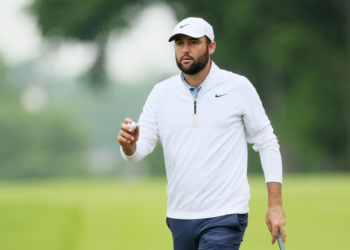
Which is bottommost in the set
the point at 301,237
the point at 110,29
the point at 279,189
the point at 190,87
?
the point at 301,237

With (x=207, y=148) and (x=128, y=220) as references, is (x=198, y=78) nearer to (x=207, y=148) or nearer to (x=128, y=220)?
(x=207, y=148)

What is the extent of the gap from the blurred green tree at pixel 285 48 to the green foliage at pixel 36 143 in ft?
52.2

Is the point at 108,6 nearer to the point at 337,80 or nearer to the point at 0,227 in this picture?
the point at 337,80

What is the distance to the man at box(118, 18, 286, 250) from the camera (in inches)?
167

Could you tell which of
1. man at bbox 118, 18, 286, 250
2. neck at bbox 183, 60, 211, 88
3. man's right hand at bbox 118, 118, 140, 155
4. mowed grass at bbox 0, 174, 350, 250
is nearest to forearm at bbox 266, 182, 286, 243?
man at bbox 118, 18, 286, 250

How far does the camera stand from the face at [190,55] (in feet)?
14.3

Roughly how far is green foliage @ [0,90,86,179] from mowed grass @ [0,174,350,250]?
1227 inches

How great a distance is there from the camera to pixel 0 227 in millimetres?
8883

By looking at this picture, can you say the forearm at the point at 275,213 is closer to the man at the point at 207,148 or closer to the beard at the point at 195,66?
the man at the point at 207,148

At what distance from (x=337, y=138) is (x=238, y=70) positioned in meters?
3.91

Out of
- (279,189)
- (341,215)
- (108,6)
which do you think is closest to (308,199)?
(341,215)

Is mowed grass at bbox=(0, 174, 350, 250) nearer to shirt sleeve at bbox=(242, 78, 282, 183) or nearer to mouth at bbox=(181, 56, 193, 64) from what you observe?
shirt sleeve at bbox=(242, 78, 282, 183)

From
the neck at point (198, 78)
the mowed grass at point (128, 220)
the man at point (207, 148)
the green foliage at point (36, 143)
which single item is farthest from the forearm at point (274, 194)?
the green foliage at point (36, 143)

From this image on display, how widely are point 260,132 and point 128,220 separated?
4.56 meters
